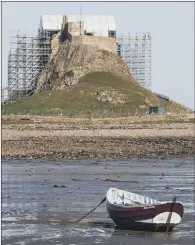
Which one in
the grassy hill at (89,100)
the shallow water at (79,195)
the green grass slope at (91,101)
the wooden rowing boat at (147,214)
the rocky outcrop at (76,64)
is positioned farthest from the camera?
the rocky outcrop at (76,64)

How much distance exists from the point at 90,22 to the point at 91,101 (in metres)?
29.0

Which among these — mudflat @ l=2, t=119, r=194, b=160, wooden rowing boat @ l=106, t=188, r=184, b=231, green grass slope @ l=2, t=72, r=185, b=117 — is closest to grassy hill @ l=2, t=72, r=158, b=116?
green grass slope @ l=2, t=72, r=185, b=117

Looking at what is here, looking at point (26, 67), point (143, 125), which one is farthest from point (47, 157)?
point (26, 67)

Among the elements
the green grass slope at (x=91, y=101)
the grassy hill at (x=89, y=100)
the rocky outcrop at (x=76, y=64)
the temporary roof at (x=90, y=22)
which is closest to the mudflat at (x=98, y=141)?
the green grass slope at (x=91, y=101)

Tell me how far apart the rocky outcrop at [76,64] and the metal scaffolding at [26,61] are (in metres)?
1.92

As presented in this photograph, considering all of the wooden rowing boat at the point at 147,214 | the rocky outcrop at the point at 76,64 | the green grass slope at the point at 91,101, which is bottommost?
the wooden rowing boat at the point at 147,214

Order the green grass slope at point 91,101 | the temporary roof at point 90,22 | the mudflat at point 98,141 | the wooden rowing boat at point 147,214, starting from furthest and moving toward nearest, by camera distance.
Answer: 1. the temporary roof at point 90,22
2. the green grass slope at point 91,101
3. the mudflat at point 98,141
4. the wooden rowing boat at point 147,214

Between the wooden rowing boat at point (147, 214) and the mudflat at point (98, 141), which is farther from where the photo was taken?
the mudflat at point (98, 141)

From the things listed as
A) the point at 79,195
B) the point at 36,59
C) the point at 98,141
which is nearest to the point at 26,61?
the point at 36,59

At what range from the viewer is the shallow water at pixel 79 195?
1903 cm

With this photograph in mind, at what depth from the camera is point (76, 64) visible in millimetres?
134625

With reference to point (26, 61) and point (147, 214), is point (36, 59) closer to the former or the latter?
point (26, 61)

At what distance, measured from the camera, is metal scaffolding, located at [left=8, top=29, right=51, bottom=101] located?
419ft

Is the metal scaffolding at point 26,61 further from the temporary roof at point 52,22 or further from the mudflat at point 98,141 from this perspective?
the mudflat at point 98,141
